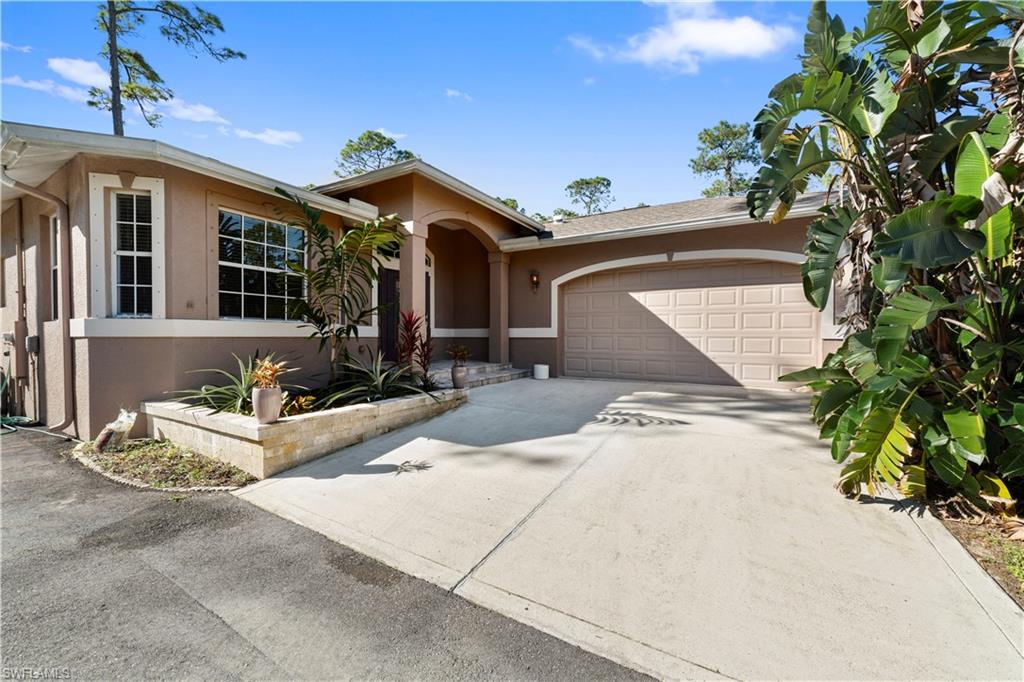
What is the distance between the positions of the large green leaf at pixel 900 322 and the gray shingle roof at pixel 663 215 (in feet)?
17.4

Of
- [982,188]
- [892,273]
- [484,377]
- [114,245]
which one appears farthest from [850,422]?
[114,245]

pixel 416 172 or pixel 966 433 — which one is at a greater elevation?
pixel 416 172

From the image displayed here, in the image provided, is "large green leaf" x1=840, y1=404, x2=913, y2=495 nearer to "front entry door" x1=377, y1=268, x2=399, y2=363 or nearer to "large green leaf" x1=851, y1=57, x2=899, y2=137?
"large green leaf" x1=851, y1=57, x2=899, y2=137

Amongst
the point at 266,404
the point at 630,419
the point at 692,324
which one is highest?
the point at 692,324

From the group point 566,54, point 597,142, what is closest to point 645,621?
point 566,54

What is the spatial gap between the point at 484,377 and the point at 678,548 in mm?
5874

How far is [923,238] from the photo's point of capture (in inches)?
91.8

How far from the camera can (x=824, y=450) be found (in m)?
4.18

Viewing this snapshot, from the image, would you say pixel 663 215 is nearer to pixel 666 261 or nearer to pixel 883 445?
pixel 666 261

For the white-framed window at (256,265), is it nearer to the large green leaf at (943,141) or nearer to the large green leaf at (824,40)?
the large green leaf at (824,40)

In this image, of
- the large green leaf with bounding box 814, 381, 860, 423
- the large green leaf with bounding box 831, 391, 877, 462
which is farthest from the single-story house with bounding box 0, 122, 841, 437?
the large green leaf with bounding box 831, 391, 877, 462

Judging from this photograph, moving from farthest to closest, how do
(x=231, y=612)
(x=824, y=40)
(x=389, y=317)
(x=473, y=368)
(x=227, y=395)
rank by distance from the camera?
(x=473, y=368) < (x=389, y=317) < (x=227, y=395) < (x=824, y=40) < (x=231, y=612)

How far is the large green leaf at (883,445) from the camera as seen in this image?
2.76 m

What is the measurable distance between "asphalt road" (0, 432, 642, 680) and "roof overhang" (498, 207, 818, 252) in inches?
263
